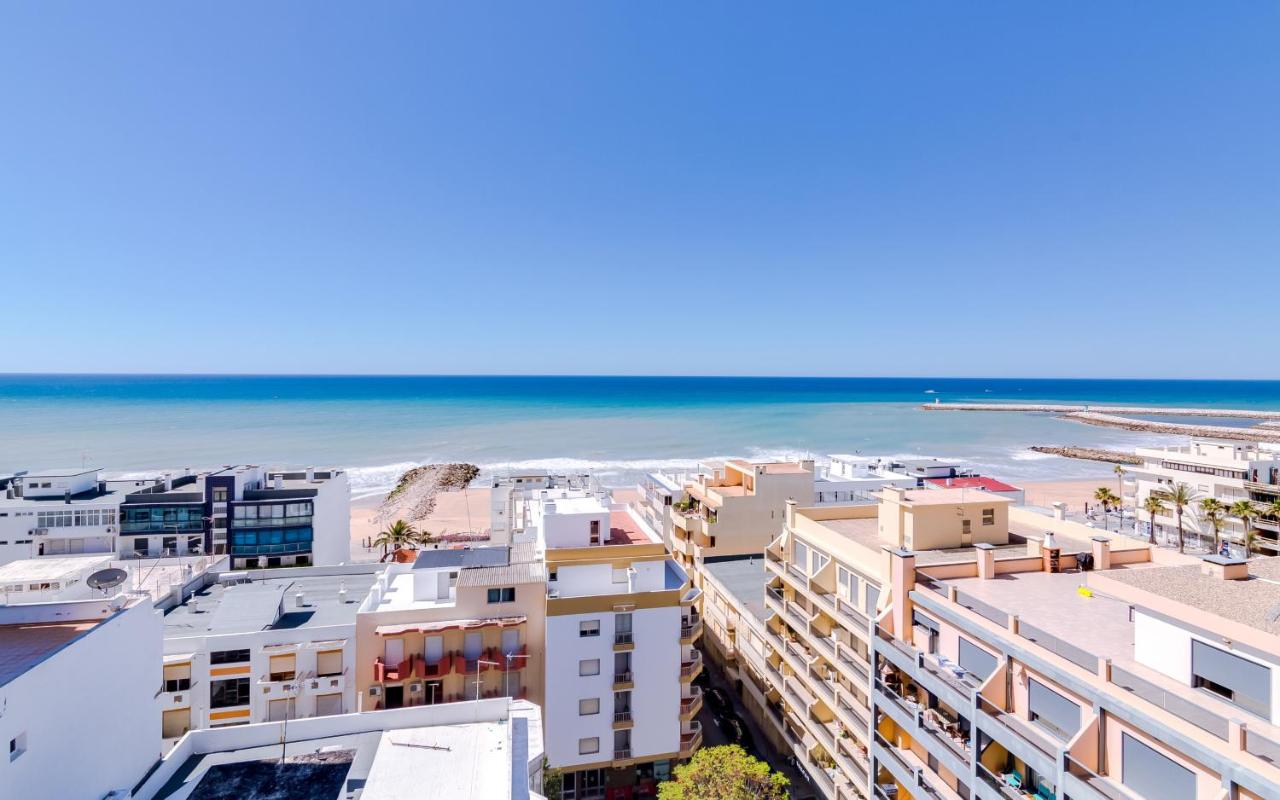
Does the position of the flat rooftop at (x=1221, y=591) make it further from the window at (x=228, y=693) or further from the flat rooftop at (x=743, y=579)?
the window at (x=228, y=693)

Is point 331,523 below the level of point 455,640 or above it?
below

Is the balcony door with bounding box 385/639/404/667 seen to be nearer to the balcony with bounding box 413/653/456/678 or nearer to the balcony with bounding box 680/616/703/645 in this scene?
the balcony with bounding box 413/653/456/678

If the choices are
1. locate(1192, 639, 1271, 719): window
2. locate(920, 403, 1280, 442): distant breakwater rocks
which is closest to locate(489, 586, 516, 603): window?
locate(1192, 639, 1271, 719): window

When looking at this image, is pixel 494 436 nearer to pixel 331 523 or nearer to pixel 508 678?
pixel 331 523

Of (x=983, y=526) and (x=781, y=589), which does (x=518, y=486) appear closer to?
(x=781, y=589)

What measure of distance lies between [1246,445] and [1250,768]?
6067 cm

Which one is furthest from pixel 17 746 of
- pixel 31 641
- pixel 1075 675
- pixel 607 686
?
pixel 1075 675

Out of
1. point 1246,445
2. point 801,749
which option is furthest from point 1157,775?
point 1246,445

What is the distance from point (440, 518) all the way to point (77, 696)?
177 feet

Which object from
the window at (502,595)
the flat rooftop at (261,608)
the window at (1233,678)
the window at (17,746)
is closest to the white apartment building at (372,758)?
the window at (17,746)

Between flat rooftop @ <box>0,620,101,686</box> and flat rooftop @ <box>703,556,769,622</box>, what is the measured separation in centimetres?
2561

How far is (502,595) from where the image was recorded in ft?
76.9

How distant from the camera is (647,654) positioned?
78.1ft

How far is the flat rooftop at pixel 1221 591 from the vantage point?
1298cm
